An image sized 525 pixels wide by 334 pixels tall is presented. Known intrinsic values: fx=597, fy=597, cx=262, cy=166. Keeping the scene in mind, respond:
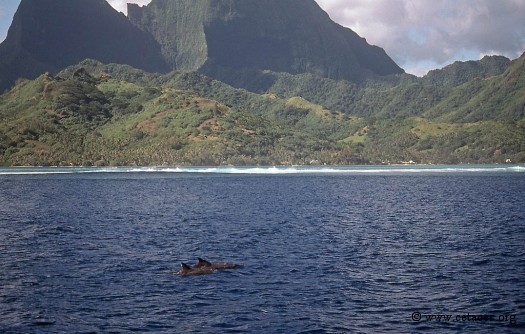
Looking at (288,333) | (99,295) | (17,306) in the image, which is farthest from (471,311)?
(17,306)

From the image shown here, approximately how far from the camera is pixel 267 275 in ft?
175

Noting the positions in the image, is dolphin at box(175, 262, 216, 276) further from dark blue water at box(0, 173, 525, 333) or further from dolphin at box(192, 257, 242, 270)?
dark blue water at box(0, 173, 525, 333)

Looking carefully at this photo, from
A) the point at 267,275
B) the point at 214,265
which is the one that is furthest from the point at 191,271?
the point at 267,275

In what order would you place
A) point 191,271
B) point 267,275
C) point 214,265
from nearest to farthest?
point 267,275 → point 191,271 → point 214,265

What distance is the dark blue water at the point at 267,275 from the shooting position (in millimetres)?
39719

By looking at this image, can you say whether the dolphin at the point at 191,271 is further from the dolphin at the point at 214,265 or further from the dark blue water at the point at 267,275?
the dark blue water at the point at 267,275

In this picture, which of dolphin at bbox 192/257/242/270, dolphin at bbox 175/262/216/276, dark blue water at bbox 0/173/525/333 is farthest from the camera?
dolphin at bbox 192/257/242/270

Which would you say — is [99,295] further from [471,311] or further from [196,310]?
[471,311]

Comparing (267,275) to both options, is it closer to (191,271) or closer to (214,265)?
(214,265)

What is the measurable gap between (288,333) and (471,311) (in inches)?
527

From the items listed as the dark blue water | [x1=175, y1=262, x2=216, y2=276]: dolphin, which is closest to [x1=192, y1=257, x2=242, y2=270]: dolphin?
[x1=175, y1=262, x2=216, y2=276]: dolphin

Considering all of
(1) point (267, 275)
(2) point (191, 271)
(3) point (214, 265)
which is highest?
(3) point (214, 265)

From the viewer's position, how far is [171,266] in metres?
58.5

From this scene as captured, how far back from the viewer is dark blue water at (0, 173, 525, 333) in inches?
1564
